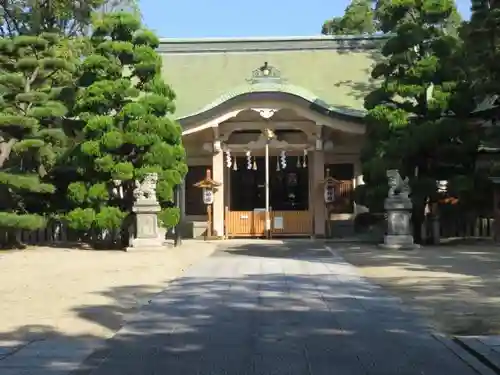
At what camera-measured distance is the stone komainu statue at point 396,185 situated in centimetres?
1809

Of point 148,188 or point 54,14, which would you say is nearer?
point 148,188

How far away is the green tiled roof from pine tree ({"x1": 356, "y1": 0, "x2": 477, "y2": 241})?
5.85 metres

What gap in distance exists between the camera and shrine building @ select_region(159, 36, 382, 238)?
73.2 feet

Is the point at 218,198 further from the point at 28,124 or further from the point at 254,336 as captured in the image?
the point at 254,336

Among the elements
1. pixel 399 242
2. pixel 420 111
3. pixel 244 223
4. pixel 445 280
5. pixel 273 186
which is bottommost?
pixel 445 280

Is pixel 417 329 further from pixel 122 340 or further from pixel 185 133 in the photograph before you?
pixel 185 133

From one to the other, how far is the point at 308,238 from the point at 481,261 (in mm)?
9358

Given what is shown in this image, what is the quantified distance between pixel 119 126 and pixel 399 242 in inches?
330

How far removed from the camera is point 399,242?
59.0 feet

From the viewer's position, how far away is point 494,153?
18828mm

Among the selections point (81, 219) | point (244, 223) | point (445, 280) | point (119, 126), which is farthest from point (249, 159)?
point (445, 280)

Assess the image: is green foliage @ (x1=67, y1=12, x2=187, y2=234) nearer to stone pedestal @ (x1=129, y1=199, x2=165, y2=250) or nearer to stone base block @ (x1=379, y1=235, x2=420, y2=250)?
stone pedestal @ (x1=129, y1=199, x2=165, y2=250)

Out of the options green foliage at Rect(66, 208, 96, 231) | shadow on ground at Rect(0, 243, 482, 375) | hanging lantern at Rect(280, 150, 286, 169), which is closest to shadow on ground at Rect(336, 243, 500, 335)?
shadow on ground at Rect(0, 243, 482, 375)

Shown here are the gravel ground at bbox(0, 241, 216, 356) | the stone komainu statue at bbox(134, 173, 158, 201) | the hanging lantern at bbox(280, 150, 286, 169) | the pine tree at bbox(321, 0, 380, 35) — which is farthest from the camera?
the pine tree at bbox(321, 0, 380, 35)
